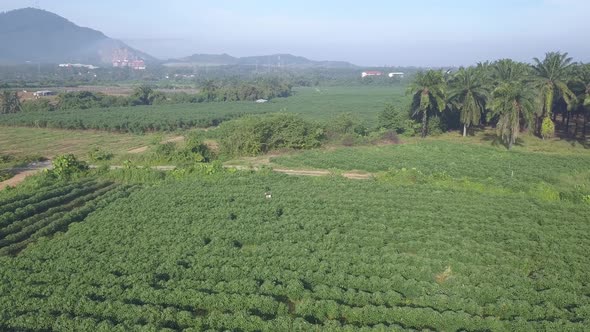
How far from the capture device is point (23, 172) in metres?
32.0

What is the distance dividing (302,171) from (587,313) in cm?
1992

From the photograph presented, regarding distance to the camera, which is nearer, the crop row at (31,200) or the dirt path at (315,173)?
the crop row at (31,200)

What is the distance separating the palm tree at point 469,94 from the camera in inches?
1545

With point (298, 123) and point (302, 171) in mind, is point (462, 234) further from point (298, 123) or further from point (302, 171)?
point (298, 123)

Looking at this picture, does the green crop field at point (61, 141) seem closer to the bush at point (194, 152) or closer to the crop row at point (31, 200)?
the bush at point (194, 152)

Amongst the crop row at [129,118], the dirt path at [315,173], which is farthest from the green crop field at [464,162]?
the crop row at [129,118]

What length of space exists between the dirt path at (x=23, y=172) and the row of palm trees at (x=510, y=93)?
32.2m

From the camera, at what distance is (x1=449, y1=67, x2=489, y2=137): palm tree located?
3925 cm

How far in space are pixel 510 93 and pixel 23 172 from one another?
3740 cm

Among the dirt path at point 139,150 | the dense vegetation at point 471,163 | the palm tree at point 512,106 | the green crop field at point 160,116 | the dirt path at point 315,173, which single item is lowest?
the dirt path at point 139,150

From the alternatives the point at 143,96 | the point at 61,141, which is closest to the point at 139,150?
the point at 61,141

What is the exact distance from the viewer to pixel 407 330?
37.8 feet

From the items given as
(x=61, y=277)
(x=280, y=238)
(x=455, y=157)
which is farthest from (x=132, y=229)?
(x=455, y=157)

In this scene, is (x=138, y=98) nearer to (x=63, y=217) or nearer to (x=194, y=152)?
(x=194, y=152)
